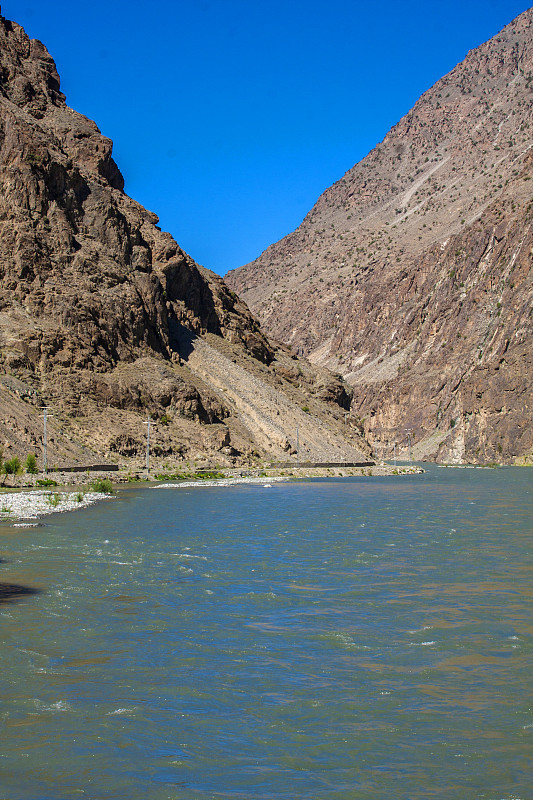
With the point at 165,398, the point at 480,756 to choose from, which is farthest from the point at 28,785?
the point at 165,398

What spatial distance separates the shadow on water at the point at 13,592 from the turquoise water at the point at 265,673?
38 cm

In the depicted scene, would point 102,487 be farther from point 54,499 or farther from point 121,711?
point 121,711

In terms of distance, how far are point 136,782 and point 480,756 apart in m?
3.85

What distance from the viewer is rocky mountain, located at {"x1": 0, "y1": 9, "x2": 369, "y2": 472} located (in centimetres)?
6494

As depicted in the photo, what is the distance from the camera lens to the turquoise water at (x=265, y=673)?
923 centimetres

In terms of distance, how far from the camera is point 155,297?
274ft

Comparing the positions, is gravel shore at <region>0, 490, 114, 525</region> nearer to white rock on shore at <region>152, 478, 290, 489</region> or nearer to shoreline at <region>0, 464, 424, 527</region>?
shoreline at <region>0, 464, 424, 527</region>

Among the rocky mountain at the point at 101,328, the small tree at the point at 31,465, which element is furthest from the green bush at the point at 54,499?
the rocky mountain at the point at 101,328

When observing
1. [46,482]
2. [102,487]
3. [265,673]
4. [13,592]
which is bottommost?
[265,673]

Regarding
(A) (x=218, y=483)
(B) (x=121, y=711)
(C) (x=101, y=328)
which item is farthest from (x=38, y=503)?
(C) (x=101, y=328)

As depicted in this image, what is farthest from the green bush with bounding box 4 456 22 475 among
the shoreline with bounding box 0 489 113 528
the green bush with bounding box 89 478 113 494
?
the green bush with bounding box 89 478 113 494

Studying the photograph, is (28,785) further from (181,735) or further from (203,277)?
(203,277)

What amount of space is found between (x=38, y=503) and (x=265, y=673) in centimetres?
3064

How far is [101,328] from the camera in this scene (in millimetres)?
72500
